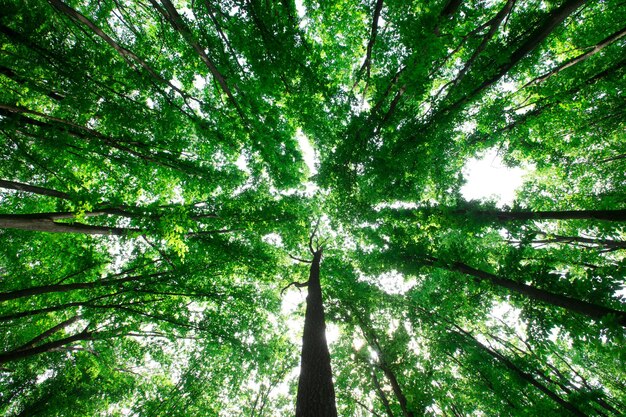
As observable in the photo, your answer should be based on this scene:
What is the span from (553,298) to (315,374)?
171 inches

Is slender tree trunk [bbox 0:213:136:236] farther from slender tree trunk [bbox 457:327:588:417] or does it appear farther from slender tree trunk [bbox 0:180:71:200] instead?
slender tree trunk [bbox 457:327:588:417]

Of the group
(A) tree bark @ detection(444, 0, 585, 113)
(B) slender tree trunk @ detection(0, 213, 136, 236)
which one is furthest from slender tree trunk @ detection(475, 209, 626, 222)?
(B) slender tree trunk @ detection(0, 213, 136, 236)

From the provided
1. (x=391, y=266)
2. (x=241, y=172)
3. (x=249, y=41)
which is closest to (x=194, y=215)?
(x=241, y=172)

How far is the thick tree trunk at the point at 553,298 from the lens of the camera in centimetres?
338

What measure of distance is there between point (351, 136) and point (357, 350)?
7298 mm

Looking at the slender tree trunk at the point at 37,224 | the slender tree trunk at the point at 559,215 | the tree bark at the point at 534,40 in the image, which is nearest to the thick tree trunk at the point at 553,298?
the slender tree trunk at the point at 559,215

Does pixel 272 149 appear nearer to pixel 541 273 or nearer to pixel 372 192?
pixel 372 192

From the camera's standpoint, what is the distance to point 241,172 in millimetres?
8086

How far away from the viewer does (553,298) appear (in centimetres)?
391

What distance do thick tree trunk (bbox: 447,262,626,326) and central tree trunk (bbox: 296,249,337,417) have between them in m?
3.51

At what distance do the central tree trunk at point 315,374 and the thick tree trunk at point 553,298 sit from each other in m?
3.51

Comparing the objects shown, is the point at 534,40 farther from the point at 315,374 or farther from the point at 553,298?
the point at 315,374

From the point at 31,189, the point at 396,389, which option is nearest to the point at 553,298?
the point at 396,389

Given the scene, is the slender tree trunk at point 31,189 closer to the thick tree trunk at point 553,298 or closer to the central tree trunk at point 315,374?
the central tree trunk at point 315,374
